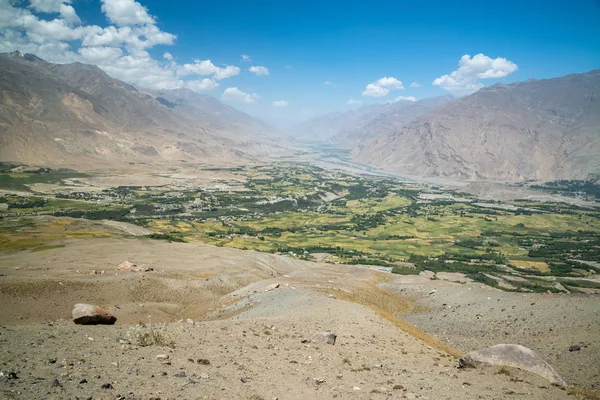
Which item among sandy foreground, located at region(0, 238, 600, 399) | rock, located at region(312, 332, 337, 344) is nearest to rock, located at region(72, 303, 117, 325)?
sandy foreground, located at region(0, 238, 600, 399)

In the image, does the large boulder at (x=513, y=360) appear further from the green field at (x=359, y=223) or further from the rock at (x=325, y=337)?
the green field at (x=359, y=223)

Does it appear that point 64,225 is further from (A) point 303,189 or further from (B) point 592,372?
(A) point 303,189

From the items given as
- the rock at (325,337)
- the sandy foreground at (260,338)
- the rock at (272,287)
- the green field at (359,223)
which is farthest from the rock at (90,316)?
the green field at (359,223)

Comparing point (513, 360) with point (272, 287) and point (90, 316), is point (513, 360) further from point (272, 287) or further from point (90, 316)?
point (272, 287)

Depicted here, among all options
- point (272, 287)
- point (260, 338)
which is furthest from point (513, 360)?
point (272, 287)

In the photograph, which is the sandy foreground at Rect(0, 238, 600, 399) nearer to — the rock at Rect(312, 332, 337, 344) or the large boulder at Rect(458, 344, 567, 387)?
the rock at Rect(312, 332, 337, 344)

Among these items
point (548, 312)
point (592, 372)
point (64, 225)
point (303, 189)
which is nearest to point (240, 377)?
point (592, 372)
